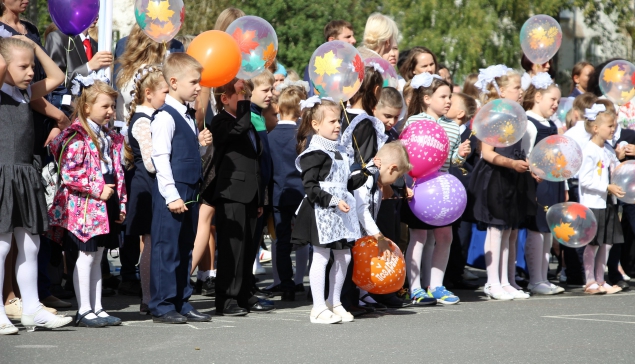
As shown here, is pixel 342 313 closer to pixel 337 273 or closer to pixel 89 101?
pixel 337 273

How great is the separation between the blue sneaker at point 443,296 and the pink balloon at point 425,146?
41.5 inches

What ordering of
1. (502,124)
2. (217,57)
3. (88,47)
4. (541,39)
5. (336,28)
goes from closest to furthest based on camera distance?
1. (217,57)
2. (502,124)
3. (88,47)
4. (336,28)
5. (541,39)

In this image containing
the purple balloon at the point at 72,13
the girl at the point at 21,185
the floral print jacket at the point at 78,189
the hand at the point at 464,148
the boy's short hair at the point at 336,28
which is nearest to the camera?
the girl at the point at 21,185

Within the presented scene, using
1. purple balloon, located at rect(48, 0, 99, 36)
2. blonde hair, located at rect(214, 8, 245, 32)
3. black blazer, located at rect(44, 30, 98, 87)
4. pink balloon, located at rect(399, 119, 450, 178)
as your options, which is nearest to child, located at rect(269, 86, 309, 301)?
blonde hair, located at rect(214, 8, 245, 32)

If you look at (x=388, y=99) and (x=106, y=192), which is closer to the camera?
(x=106, y=192)

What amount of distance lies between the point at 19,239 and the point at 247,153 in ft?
6.17

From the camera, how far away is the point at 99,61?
7891 millimetres

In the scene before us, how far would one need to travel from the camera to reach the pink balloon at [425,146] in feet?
27.3

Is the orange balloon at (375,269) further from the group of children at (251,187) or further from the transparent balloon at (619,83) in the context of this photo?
the transparent balloon at (619,83)

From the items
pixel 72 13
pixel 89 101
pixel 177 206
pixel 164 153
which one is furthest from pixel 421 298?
pixel 72 13

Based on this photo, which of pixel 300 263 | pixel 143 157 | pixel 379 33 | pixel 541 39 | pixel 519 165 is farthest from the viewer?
pixel 541 39

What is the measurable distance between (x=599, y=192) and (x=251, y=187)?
12.3 ft

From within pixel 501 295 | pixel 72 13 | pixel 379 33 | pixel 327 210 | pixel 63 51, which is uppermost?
pixel 379 33

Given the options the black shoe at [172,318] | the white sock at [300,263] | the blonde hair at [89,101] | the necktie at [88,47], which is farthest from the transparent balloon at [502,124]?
the necktie at [88,47]
